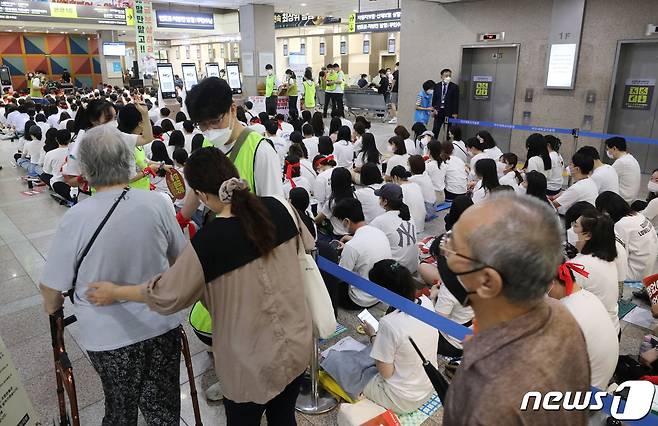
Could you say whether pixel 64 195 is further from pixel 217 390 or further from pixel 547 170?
pixel 547 170

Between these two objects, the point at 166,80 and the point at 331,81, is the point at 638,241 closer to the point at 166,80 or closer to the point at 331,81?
the point at 331,81

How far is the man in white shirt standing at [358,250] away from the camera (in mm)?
3789

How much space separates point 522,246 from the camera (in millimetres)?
1070

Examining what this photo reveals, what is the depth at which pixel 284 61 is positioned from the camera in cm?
2750

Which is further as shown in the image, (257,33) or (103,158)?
(257,33)

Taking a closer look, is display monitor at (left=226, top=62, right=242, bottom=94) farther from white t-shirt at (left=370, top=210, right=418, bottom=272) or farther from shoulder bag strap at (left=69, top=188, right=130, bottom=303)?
shoulder bag strap at (left=69, top=188, right=130, bottom=303)

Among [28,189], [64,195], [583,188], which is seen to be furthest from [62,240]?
[28,189]

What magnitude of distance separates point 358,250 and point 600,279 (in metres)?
1.72

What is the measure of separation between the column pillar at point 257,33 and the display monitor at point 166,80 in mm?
3760

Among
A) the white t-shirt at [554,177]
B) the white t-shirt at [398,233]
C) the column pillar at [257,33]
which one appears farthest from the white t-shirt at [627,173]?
the column pillar at [257,33]

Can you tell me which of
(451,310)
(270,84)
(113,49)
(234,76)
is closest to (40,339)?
(451,310)

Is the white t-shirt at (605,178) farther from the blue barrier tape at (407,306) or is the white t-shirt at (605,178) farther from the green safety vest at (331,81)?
the green safety vest at (331,81)

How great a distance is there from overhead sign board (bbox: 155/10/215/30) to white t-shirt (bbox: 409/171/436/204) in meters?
14.7

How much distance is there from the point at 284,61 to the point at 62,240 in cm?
2719
